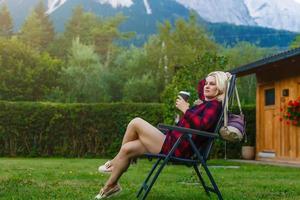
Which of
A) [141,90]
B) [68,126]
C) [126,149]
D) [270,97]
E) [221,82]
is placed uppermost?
[221,82]

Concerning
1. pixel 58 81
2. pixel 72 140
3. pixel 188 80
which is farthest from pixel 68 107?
pixel 58 81

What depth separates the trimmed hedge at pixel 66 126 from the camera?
15656mm

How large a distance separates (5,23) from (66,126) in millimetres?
39566

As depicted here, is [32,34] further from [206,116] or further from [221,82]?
[206,116]

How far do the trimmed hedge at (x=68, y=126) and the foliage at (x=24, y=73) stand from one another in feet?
54.3

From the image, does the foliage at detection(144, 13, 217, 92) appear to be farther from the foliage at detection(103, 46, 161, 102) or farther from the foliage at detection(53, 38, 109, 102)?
the foliage at detection(53, 38, 109, 102)

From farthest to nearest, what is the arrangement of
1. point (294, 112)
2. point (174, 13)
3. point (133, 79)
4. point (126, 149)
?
point (174, 13), point (133, 79), point (294, 112), point (126, 149)

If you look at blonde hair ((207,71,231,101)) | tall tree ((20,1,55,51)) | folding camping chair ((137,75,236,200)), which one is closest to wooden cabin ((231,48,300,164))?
blonde hair ((207,71,231,101))

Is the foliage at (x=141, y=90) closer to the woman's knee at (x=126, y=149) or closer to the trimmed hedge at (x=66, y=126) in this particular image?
the trimmed hedge at (x=66, y=126)

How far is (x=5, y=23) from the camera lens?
172 feet

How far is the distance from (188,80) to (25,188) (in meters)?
6.24

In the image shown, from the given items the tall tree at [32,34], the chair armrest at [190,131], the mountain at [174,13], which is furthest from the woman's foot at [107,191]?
the mountain at [174,13]

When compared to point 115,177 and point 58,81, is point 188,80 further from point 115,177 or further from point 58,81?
point 58,81

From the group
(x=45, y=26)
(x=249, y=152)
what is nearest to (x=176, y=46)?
(x=45, y=26)
